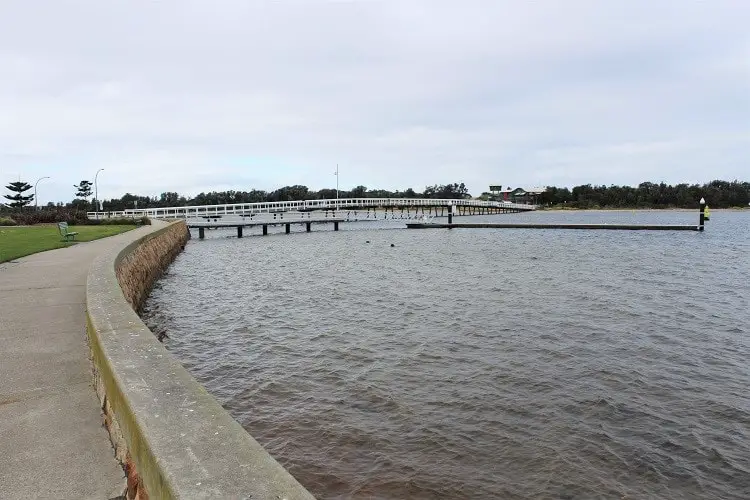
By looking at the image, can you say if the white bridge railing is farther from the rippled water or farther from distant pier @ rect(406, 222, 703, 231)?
the rippled water

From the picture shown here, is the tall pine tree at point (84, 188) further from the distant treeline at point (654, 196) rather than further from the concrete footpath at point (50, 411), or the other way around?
the distant treeline at point (654, 196)

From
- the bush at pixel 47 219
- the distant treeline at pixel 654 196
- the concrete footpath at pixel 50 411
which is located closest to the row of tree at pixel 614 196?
the distant treeline at pixel 654 196

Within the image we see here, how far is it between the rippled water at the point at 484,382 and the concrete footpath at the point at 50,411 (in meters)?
2.64

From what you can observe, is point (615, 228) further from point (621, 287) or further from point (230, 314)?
point (230, 314)

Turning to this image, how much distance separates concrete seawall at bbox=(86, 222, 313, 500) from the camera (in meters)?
2.79

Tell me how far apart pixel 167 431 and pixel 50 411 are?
2.25 m

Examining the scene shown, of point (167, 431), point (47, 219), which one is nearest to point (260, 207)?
point (47, 219)

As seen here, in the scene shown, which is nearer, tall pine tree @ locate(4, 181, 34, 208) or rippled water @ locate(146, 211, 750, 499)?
rippled water @ locate(146, 211, 750, 499)

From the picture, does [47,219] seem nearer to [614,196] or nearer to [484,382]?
[484,382]

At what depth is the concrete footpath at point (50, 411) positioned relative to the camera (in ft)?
12.2

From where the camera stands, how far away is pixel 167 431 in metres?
3.36

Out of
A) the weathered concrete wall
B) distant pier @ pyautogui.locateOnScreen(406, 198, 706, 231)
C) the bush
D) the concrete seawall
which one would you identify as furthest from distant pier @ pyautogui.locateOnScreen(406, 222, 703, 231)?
the concrete seawall

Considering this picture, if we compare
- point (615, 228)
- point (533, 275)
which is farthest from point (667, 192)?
point (533, 275)

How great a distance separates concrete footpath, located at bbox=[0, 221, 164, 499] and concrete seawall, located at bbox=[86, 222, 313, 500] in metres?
0.16
